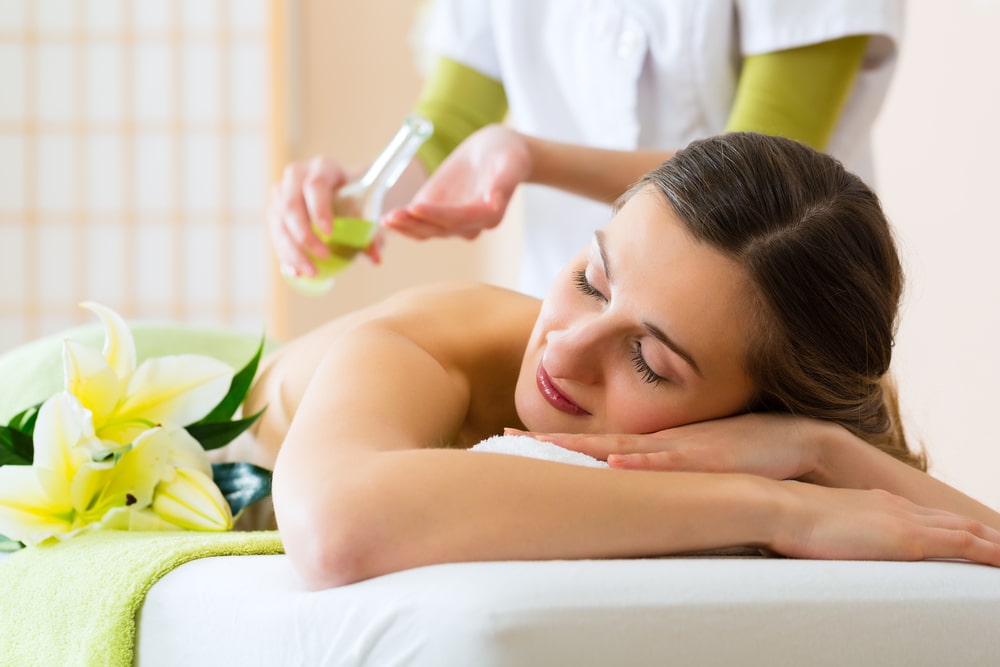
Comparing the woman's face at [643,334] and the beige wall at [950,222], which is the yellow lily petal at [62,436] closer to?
the woman's face at [643,334]

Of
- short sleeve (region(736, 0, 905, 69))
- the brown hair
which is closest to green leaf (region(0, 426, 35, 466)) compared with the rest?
the brown hair

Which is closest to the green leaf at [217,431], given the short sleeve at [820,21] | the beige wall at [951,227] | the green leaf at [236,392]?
the green leaf at [236,392]

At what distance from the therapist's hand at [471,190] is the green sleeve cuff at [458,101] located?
397mm

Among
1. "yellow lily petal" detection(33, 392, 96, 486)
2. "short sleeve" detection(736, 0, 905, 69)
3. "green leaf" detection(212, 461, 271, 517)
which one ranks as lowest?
"green leaf" detection(212, 461, 271, 517)

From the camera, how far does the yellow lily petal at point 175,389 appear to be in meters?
1.24

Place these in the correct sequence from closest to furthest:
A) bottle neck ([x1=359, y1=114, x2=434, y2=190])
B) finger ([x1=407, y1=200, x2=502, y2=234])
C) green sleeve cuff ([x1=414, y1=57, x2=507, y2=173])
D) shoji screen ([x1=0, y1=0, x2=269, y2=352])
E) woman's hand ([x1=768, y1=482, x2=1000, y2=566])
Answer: woman's hand ([x1=768, y1=482, x2=1000, y2=566]) → finger ([x1=407, y1=200, x2=502, y2=234]) → bottle neck ([x1=359, y1=114, x2=434, y2=190]) → green sleeve cuff ([x1=414, y1=57, x2=507, y2=173]) → shoji screen ([x1=0, y1=0, x2=269, y2=352])

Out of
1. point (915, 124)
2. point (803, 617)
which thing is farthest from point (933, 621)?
point (915, 124)

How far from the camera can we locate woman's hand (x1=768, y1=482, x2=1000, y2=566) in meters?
0.89

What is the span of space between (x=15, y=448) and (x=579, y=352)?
664 mm

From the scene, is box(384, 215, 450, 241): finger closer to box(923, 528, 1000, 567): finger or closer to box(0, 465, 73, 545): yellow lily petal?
box(0, 465, 73, 545): yellow lily petal

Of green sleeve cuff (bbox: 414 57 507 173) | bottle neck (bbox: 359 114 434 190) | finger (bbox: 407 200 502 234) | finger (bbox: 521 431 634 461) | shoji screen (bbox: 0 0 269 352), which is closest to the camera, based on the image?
finger (bbox: 521 431 634 461)

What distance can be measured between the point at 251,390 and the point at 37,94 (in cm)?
263

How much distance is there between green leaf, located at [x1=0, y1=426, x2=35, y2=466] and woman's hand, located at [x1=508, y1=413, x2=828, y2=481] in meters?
0.62

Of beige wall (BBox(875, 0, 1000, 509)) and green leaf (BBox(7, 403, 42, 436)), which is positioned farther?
beige wall (BBox(875, 0, 1000, 509))
